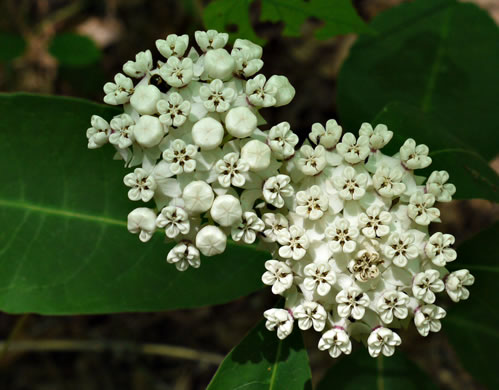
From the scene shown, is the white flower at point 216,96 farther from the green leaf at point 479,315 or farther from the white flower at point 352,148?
the green leaf at point 479,315

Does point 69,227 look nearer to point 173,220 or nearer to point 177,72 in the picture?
point 173,220

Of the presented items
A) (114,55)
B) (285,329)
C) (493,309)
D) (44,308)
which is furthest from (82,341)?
(493,309)

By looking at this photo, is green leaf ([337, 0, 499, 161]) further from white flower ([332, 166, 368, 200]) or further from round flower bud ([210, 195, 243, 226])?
round flower bud ([210, 195, 243, 226])

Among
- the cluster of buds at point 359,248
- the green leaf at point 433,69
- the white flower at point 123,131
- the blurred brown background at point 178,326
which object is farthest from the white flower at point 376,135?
the blurred brown background at point 178,326

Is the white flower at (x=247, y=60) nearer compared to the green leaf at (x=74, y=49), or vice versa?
the white flower at (x=247, y=60)

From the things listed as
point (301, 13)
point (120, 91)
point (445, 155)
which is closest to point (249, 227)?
point (120, 91)
